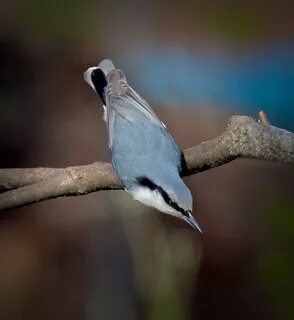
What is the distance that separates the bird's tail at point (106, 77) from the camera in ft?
3.05

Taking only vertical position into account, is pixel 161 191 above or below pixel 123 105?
below

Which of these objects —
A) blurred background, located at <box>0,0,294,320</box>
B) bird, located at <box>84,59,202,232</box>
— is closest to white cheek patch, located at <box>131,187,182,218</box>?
bird, located at <box>84,59,202,232</box>

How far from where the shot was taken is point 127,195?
952 millimetres

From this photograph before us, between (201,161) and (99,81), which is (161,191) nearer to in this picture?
(201,161)

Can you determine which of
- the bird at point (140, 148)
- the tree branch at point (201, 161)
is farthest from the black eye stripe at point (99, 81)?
the tree branch at point (201, 161)

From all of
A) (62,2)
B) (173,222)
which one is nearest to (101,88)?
(62,2)

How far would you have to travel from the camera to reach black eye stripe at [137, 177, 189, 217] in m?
0.79

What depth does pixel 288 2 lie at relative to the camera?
0.93 metres

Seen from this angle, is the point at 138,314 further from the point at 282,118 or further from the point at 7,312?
the point at 282,118

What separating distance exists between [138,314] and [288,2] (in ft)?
1.86

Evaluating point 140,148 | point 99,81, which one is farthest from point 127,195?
point 99,81

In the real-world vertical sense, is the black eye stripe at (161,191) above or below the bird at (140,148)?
below

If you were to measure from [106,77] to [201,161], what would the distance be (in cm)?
25

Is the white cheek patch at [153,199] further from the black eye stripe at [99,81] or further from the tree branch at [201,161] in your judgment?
the black eye stripe at [99,81]
